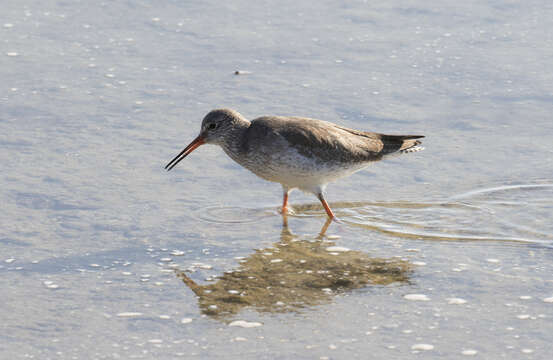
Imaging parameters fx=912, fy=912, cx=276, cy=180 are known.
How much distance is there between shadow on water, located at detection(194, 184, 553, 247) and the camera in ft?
26.7

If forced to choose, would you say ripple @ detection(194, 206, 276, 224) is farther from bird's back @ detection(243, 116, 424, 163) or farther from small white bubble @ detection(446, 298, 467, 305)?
small white bubble @ detection(446, 298, 467, 305)

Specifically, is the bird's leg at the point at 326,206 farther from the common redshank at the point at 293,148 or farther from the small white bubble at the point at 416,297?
the small white bubble at the point at 416,297

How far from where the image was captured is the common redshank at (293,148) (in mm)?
8508

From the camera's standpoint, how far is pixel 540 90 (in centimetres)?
1164

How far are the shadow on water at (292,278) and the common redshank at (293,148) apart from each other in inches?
30.5

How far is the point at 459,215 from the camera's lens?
8.58 metres

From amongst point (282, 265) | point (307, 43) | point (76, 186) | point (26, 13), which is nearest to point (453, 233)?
point (282, 265)

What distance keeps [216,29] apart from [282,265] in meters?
6.85

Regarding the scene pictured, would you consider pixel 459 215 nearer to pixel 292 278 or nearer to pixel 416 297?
pixel 416 297

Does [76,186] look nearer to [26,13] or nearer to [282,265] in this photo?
[282,265]

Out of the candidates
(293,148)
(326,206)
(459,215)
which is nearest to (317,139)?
(293,148)

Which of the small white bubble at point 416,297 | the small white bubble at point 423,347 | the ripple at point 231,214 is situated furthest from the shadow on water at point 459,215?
the small white bubble at point 423,347

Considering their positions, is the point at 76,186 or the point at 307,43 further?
the point at 307,43

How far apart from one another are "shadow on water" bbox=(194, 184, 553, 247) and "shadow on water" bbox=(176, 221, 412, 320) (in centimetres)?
66
